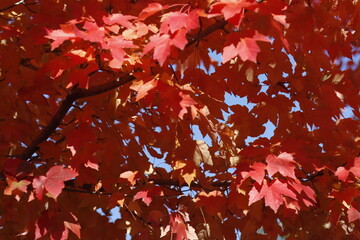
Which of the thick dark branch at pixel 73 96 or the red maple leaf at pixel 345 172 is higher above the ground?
the thick dark branch at pixel 73 96

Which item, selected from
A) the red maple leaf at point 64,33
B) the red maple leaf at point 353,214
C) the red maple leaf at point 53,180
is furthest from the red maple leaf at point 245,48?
the red maple leaf at point 353,214

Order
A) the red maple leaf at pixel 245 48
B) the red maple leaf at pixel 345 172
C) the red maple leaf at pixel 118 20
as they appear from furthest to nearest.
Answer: the red maple leaf at pixel 345 172 → the red maple leaf at pixel 118 20 → the red maple leaf at pixel 245 48

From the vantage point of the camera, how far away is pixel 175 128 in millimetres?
3158

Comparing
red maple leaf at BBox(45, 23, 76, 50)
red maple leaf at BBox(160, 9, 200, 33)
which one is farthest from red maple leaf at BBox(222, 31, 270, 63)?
red maple leaf at BBox(45, 23, 76, 50)

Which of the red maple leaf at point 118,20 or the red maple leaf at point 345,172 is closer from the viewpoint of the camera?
the red maple leaf at point 118,20

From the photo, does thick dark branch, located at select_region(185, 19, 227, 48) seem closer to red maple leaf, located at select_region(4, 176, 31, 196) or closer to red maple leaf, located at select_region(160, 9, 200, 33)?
red maple leaf, located at select_region(160, 9, 200, 33)

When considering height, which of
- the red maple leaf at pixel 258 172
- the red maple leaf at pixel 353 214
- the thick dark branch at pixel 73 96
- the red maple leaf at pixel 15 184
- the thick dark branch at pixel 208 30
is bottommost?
the red maple leaf at pixel 353 214

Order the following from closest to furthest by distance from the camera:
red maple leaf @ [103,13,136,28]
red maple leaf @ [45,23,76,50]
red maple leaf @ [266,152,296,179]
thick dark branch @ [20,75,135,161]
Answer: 1. red maple leaf @ [45,23,76,50]
2. red maple leaf @ [103,13,136,28]
3. thick dark branch @ [20,75,135,161]
4. red maple leaf @ [266,152,296,179]

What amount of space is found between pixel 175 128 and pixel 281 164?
2.55ft

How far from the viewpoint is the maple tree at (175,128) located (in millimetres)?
2600

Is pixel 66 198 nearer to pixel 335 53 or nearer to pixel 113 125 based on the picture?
pixel 113 125

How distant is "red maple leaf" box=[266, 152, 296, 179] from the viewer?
8.96 feet

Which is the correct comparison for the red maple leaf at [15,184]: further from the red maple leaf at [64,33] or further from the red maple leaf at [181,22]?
the red maple leaf at [181,22]

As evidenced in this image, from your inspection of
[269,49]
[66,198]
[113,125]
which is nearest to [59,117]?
[113,125]
